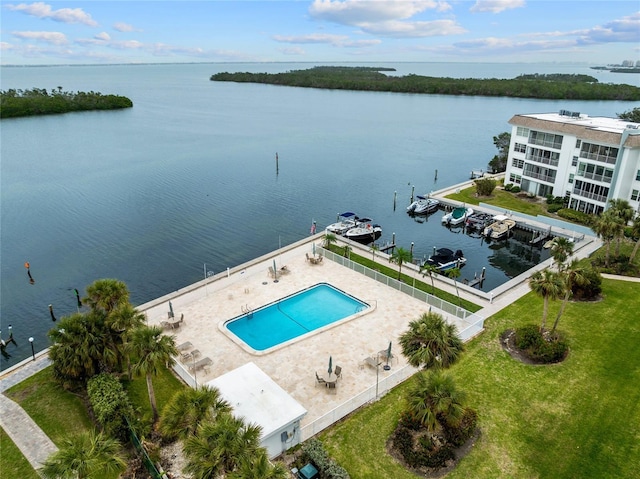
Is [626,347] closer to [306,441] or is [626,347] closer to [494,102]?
[306,441]

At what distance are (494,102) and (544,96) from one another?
2225 cm

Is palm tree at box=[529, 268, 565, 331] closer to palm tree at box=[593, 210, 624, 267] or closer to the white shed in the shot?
palm tree at box=[593, 210, 624, 267]

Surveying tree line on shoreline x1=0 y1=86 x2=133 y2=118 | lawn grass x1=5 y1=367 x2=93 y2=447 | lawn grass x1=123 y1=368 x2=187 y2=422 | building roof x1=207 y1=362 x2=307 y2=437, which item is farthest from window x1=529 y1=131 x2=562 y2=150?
tree line on shoreline x1=0 y1=86 x2=133 y2=118

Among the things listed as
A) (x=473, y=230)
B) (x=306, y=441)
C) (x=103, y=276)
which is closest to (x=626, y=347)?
(x=306, y=441)

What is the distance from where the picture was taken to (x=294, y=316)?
115 ft

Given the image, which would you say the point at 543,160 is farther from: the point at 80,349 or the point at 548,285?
the point at 80,349

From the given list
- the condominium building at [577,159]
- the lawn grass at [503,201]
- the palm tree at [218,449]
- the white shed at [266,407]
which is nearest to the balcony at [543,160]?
the condominium building at [577,159]

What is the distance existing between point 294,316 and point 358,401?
11522 millimetres

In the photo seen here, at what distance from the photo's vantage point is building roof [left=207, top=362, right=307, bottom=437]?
69.9 ft

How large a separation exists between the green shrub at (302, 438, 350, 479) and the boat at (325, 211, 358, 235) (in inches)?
1337

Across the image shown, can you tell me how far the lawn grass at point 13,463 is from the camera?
2117 cm

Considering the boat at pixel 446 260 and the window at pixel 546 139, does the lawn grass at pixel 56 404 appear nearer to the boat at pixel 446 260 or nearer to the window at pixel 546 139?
the boat at pixel 446 260

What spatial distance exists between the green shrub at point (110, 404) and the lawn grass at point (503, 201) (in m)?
52.0

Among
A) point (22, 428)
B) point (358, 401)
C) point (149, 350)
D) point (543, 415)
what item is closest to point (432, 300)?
point (543, 415)
